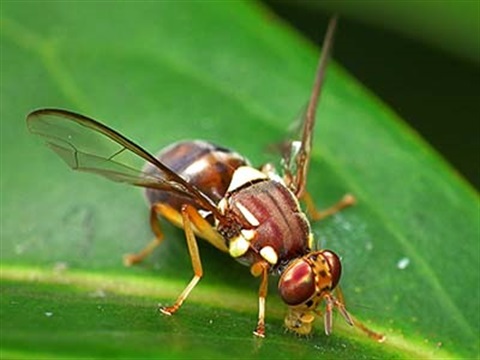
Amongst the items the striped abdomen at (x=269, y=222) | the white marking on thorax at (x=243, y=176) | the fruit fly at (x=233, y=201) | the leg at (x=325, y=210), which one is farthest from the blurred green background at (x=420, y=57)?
the striped abdomen at (x=269, y=222)

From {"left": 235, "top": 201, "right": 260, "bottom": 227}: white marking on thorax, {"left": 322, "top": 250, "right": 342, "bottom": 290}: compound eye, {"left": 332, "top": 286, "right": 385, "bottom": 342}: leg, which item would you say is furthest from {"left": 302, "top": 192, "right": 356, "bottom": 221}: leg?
{"left": 332, "top": 286, "right": 385, "bottom": 342}: leg

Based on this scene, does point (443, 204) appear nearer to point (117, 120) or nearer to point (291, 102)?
point (291, 102)

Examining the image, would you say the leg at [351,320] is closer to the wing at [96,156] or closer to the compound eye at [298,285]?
the compound eye at [298,285]

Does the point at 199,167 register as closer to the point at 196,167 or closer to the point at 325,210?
the point at 196,167

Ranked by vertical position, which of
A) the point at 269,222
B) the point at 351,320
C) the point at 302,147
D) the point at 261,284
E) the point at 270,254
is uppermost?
the point at 302,147

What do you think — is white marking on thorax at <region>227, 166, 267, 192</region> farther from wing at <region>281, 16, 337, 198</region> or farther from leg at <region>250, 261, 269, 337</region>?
leg at <region>250, 261, 269, 337</region>

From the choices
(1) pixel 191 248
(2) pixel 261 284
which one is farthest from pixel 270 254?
(1) pixel 191 248

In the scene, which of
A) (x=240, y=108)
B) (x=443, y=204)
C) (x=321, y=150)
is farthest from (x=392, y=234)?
(x=240, y=108)
